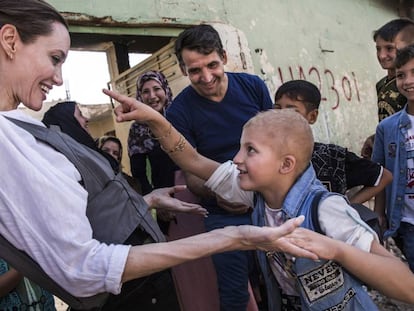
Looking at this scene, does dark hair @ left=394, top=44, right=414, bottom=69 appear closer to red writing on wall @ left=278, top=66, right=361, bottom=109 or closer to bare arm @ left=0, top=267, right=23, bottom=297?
bare arm @ left=0, top=267, right=23, bottom=297

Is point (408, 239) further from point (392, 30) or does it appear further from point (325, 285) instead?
A: point (392, 30)

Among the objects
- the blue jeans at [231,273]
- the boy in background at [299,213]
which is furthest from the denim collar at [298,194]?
the blue jeans at [231,273]

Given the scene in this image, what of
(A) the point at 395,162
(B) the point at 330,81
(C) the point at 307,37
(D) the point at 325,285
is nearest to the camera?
(D) the point at 325,285

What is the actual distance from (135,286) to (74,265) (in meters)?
0.43

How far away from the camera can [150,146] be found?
3.10 m

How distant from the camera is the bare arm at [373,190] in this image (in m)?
2.20

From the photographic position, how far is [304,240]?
3.83ft

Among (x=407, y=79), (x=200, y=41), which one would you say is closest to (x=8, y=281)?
(x=200, y=41)

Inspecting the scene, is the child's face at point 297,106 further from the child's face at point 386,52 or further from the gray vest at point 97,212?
the gray vest at point 97,212

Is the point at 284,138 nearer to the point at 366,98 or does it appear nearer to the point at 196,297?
the point at 196,297

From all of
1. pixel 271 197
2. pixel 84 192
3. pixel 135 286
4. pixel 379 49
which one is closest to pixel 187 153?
pixel 271 197

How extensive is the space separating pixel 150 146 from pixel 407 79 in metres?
1.82

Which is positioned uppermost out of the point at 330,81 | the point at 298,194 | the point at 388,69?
the point at 330,81

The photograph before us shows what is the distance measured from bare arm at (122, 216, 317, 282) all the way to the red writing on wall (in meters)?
4.41
